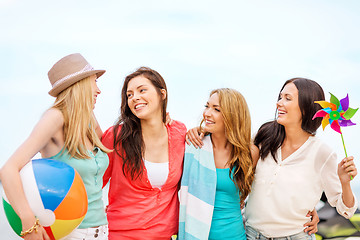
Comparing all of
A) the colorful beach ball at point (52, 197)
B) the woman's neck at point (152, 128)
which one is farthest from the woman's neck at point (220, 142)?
the colorful beach ball at point (52, 197)

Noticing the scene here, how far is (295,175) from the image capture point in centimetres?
290

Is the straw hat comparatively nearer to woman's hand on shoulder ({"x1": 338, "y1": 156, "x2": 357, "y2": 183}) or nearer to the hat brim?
the hat brim

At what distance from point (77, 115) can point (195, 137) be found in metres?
0.98

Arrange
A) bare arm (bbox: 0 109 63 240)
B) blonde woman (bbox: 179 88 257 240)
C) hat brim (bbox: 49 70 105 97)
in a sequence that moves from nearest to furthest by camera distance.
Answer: bare arm (bbox: 0 109 63 240) → hat brim (bbox: 49 70 105 97) → blonde woman (bbox: 179 88 257 240)

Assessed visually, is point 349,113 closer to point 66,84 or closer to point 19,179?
point 66,84

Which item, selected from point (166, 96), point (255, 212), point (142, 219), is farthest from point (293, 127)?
point (142, 219)

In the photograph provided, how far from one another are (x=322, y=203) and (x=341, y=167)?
1.70 metres

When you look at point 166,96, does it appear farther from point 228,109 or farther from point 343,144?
point 343,144

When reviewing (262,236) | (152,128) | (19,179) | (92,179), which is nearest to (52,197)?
(19,179)

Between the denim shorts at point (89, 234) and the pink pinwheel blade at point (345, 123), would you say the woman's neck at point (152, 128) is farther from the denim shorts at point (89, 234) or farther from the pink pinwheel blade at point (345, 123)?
the pink pinwheel blade at point (345, 123)

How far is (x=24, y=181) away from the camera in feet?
6.93

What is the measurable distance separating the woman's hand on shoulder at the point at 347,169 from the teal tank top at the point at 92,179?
1659 millimetres

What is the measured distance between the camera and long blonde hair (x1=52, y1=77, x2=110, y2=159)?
241 centimetres

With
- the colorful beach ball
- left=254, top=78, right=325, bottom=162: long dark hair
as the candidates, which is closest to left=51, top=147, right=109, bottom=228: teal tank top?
the colorful beach ball
